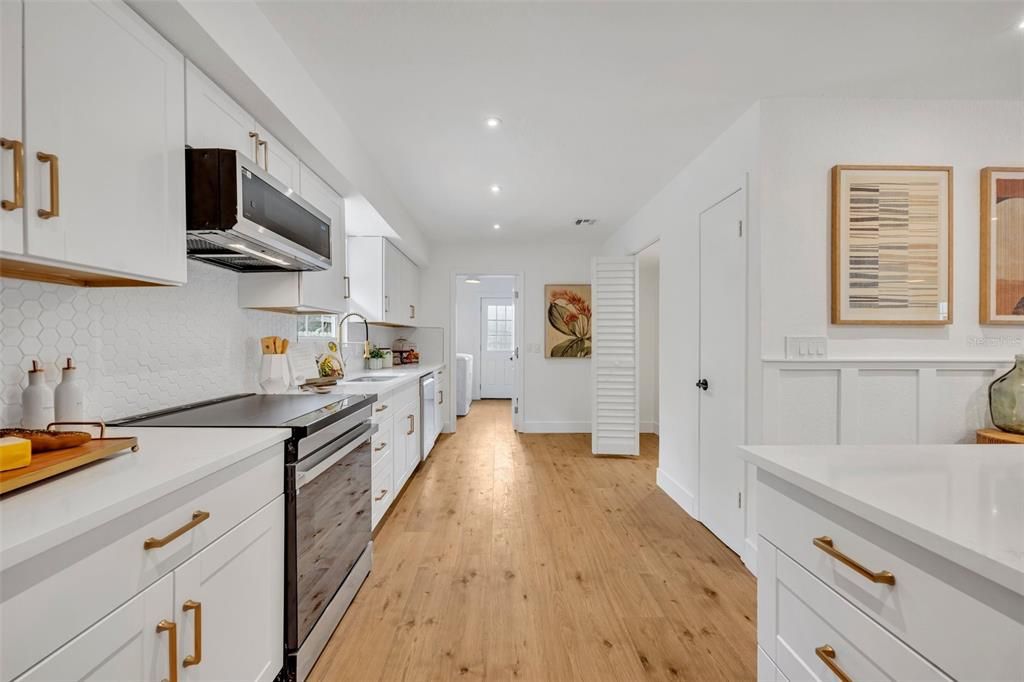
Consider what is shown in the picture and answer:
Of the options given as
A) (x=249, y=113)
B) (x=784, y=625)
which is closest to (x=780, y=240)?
(x=784, y=625)

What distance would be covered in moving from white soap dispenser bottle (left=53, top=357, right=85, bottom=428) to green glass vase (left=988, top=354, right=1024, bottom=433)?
3776 millimetres

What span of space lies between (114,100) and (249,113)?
0.69 meters

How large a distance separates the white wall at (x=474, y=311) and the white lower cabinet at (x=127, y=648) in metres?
7.36

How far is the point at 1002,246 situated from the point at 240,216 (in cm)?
346

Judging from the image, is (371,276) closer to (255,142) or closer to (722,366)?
(255,142)

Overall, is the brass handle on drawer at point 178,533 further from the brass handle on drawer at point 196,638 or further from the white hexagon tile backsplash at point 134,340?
the white hexagon tile backsplash at point 134,340

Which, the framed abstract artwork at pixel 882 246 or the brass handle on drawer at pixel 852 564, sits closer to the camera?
the brass handle on drawer at pixel 852 564

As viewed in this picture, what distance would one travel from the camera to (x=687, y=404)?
303 cm

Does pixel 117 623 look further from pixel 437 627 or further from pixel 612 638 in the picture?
pixel 612 638

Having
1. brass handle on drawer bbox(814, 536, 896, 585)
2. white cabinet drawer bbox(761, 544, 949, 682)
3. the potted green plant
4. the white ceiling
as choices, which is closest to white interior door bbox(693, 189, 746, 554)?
the white ceiling

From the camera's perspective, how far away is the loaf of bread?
98 cm

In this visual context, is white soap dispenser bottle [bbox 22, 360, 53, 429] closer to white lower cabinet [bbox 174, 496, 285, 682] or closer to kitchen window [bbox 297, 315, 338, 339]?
white lower cabinet [bbox 174, 496, 285, 682]

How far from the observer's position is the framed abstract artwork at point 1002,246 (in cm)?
212

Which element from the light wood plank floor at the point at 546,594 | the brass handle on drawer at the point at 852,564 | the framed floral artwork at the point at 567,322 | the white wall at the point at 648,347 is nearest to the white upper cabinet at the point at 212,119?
the light wood plank floor at the point at 546,594
